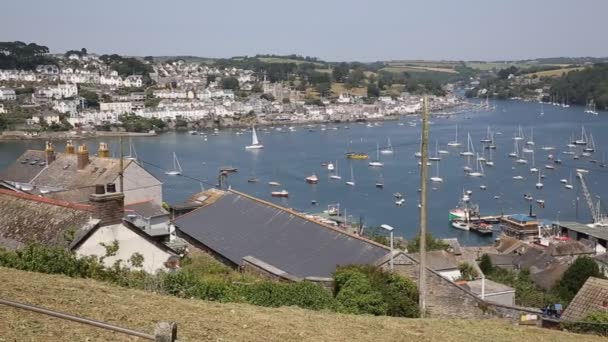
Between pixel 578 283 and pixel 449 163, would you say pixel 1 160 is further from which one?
pixel 578 283

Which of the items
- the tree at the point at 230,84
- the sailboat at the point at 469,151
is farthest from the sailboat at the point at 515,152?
the tree at the point at 230,84

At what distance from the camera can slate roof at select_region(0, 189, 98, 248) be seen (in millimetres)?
8117

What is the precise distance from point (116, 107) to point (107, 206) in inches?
3189

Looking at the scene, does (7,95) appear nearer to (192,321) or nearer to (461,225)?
(461,225)

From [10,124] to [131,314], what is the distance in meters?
70.1

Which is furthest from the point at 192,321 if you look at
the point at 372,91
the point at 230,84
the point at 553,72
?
the point at 553,72

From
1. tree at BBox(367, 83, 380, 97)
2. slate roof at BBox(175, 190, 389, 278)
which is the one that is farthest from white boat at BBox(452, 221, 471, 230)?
tree at BBox(367, 83, 380, 97)

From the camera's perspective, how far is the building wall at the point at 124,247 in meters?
7.71

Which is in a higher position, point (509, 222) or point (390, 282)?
point (390, 282)

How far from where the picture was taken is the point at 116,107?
8550cm

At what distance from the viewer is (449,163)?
50156 mm

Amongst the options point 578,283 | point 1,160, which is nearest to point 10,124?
point 1,160

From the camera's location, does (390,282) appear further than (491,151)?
No

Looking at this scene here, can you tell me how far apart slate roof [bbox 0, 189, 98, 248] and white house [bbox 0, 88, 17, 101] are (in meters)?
83.7
